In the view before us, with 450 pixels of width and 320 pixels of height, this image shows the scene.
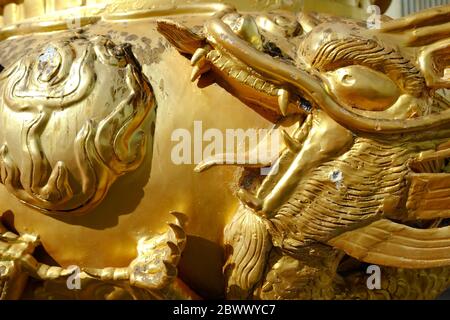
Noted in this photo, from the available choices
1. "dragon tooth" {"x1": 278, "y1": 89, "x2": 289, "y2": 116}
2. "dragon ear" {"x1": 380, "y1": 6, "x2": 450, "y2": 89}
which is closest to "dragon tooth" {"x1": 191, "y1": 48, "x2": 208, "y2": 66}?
"dragon tooth" {"x1": 278, "y1": 89, "x2": 289, "y2": 116}

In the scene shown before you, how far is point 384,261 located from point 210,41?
33 cm

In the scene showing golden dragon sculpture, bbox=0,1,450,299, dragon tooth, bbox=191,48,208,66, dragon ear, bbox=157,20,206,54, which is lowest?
golden dragon sculpture, bbox=0,1,450,299

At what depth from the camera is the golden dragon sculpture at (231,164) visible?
708mm

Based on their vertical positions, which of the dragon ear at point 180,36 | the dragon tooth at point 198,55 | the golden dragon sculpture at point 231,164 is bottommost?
the golden dragon sculpture at point 231,164

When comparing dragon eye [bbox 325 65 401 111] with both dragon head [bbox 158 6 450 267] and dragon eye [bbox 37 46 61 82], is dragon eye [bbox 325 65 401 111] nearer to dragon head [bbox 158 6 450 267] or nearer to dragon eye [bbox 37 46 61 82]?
dragon head [bbox 158 6 450 267]

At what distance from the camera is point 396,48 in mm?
724

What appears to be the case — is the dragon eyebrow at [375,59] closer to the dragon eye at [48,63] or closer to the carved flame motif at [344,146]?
the carved flame motif at [344,146]

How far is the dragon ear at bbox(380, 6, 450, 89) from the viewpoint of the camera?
2.37ft

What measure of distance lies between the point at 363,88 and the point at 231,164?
176 millimetres

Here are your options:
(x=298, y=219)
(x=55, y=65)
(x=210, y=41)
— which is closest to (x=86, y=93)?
(x=55, y=65)

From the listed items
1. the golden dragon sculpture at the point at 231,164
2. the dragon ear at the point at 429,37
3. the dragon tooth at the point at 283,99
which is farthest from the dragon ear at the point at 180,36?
the dragon ear at the point at 429,37

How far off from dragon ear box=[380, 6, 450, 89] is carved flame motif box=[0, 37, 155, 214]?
0.32m

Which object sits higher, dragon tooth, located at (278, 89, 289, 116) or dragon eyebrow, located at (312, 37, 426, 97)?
dragon eyebrow, located at (312, 37, 426, 97)
